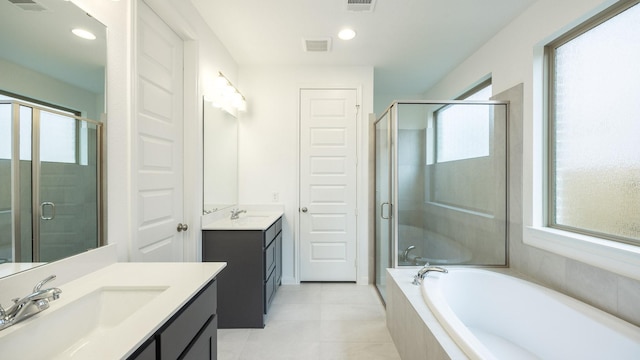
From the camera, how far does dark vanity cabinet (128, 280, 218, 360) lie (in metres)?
0.81

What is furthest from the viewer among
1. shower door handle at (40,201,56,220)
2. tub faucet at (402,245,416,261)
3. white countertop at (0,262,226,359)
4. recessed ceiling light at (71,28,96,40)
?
tub faucet at (402,245,416,261)

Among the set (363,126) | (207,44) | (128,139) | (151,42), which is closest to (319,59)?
(363,126)

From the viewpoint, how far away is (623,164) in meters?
1.48

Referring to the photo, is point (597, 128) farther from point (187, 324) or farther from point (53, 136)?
point (53, 136)

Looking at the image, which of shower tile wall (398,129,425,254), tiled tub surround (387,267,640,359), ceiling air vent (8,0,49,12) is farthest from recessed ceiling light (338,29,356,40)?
tiled tub surround (387,267,640,359)

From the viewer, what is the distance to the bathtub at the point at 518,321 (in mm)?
1281

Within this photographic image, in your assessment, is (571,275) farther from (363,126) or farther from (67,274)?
(67,274)

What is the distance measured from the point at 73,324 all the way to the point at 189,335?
0.37 meters

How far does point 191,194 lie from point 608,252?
8.66 ft

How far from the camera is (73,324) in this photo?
35.7 inches

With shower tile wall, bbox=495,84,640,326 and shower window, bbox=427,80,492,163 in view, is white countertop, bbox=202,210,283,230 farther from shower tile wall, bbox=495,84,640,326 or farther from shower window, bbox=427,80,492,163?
shower tile wall, bbox=495,84,640,326

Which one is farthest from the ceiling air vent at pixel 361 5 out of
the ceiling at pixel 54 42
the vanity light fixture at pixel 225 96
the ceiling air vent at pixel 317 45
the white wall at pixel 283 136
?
the ceiling at pixel 54 42

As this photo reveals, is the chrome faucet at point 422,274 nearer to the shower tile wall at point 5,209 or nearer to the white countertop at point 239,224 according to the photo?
the white countertop at point 239,224

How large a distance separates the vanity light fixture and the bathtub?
7.52ft
